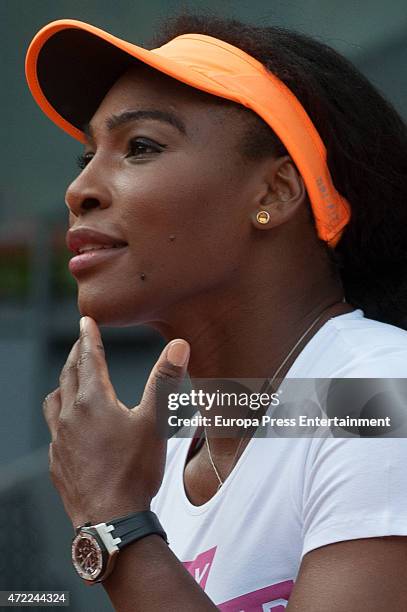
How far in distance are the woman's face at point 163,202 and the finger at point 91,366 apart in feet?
0.29

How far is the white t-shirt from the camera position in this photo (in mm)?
1422

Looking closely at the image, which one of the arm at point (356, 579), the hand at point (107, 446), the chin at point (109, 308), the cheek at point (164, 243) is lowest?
the arm at point (356, 579)

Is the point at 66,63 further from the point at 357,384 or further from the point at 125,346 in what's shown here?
the point at 125,346

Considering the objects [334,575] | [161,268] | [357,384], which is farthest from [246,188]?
[334,575]

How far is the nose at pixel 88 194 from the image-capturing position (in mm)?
1757

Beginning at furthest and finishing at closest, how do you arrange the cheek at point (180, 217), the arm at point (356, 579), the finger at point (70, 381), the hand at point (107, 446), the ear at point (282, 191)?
the ear at point (282, 191)
the cheek at point (180, 217)
the finger at point (70, 381)
the hand at point (107, 446)
the arm at point (356, 579)

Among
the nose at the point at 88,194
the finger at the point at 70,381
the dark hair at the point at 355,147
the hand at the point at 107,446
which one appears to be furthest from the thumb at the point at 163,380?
the dark hair at the point at 355,147

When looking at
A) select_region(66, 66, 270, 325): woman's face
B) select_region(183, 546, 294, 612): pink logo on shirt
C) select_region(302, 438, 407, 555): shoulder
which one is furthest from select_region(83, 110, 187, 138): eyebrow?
select_region(183, 546, 294, 612): pink logo on shirt

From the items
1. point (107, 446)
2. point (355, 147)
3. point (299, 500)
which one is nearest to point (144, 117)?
point (355, 147)

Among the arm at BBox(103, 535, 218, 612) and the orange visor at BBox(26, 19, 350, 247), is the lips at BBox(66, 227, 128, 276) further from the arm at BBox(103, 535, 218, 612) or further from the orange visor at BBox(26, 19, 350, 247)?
the arm at BBox(103, 535, 218, 612)

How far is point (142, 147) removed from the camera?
5.85ft

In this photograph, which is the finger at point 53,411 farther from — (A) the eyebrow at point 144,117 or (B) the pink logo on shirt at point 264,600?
(A) the eyebrow at point 144,117

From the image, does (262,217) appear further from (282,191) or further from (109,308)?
(109,308)

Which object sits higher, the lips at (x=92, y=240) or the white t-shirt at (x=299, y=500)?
the lips at (x=92, y=240)
